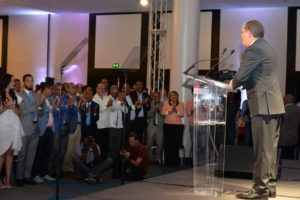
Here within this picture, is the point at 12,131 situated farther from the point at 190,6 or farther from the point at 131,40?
the point at 131,40

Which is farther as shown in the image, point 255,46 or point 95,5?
point 95,5

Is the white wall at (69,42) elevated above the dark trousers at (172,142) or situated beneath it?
elevated above

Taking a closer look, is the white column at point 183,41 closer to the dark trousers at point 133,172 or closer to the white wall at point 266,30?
the dark trousers at point 133,172

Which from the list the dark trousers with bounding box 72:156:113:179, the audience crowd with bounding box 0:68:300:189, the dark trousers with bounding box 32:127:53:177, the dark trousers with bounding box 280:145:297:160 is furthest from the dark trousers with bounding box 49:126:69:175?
the dark trousers with bounding box 280:145:297:160

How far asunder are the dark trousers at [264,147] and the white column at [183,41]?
17.2 ft

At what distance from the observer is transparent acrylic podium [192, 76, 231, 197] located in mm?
5066

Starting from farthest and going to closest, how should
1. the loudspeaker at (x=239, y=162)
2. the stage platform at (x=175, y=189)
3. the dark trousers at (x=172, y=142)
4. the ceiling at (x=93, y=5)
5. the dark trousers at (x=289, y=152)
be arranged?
the ceiling at (x=93, y=5) → the dark trousers at (x=289, y=152) → the dark trousers at (x=172, y=142) → the loudspeaker at (x=239, y=162) → the stage platform at (x=175, y=189)

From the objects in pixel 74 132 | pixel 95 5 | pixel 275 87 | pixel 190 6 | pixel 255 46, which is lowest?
pixel 74 132

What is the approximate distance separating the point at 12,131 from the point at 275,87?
311 centimetres

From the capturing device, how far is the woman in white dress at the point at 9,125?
572 cm

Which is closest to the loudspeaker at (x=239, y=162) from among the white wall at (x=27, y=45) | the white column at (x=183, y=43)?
the white column at (x=183, y=43)

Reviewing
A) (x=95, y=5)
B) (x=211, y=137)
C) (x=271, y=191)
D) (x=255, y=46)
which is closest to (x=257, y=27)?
(x=255, y=46)

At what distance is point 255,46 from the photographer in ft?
14.9

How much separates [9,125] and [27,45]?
1262 cm
